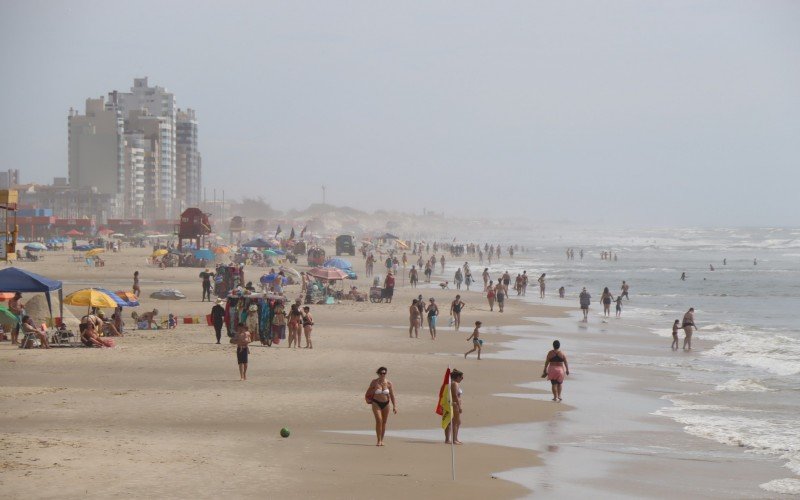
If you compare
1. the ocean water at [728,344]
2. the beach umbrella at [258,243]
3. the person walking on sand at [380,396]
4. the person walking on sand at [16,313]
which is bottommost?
the ocean water at [728,344]

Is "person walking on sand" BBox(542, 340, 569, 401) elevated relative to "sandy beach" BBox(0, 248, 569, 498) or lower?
elevated

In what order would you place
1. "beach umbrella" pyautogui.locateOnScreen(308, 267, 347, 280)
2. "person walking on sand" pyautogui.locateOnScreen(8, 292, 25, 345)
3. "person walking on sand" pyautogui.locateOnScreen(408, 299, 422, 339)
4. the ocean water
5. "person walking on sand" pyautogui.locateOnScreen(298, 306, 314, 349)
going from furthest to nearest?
"beach umbrella" pyautogui.locateOnScreen(308, 267, 347, 280), "person walking on sand" pyautogui.locateOnScreen(408, 299, 422, 339), "person walking on sand" pyautogui.locateOnScreen(298, 306, 314, 349), "person walking on sand" pyautogui.locateOnScreen(8, 292, 25, 345), the ocean water

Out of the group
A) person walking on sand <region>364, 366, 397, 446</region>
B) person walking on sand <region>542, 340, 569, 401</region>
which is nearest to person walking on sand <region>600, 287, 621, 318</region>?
person walking on sand <region>542, 340, 569, 401</region>

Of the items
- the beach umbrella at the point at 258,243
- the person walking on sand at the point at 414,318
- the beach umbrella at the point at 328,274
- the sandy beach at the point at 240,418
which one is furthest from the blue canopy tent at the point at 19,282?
the beach umbrella at the point at 258,243

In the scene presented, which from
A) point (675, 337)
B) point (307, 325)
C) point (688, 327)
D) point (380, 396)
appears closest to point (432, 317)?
point (307, 325)

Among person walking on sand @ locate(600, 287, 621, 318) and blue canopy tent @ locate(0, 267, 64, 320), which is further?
person walking on sand @ locate(600, 287, 621, 318)

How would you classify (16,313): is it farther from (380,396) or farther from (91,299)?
(380,396)

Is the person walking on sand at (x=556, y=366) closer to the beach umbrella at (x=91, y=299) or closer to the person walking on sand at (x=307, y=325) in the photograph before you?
the person walking on sand at (x=307, y=325)

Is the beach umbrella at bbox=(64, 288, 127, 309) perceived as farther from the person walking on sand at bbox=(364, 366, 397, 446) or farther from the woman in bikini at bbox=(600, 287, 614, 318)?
the woman in bikini at bbox=(600, 287, 614, 318)

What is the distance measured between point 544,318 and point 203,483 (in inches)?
1127

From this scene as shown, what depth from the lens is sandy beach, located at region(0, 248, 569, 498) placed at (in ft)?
41.1

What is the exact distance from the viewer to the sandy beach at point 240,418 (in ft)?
41.1

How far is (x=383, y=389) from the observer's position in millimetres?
14758

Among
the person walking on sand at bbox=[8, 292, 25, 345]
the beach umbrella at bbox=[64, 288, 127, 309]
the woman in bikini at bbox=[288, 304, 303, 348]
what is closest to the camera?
the person walking on sand at bbox=[8, 292, 25, 345]
